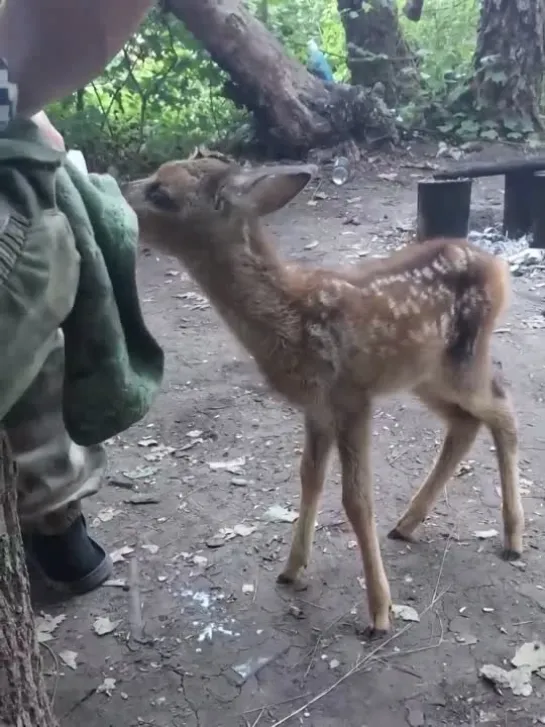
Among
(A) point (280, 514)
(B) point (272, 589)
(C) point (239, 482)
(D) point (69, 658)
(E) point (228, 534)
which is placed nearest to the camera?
(D) point (69, 658)

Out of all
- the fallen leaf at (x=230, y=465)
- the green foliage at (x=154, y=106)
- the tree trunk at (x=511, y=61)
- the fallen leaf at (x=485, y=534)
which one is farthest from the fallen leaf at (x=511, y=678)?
the tree trunk at (x=511, y=61)

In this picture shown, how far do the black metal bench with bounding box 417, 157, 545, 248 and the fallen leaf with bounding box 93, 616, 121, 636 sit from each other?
12.3ft

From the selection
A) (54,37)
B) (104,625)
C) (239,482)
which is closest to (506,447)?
(239,482)

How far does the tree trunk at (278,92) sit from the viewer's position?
752 centimetres

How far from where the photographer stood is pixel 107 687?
2.63 m

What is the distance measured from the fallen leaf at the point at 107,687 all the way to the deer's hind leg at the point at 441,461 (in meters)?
1.10

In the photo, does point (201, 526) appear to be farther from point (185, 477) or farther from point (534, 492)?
point (534, 492)

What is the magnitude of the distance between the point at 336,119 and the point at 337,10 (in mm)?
1466

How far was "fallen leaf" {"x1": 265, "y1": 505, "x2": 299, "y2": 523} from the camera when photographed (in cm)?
337

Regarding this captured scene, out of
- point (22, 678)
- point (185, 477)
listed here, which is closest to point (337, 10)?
point (185, 477)

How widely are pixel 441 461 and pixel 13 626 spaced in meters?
1.74

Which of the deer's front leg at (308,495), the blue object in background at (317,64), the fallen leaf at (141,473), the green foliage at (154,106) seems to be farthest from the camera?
the blue object in background at (317,64)

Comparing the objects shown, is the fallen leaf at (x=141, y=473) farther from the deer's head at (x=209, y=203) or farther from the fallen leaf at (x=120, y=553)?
the deer's head at (x=209, y=203)

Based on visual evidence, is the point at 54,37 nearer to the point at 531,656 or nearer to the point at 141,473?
the point at 531,656
